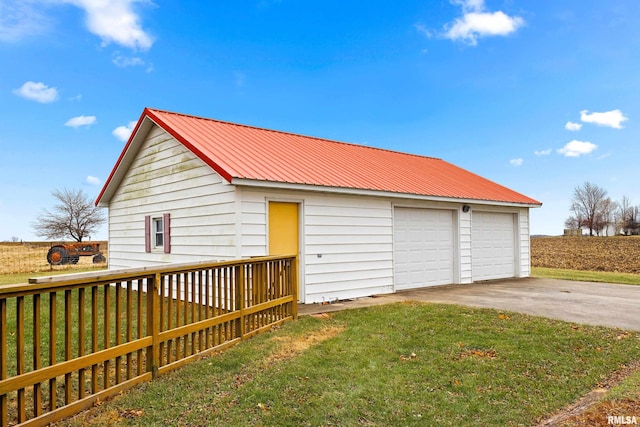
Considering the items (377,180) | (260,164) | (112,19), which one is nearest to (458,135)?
(377,180)

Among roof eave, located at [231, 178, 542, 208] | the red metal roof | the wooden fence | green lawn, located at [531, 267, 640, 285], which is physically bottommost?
green lawn, located at [531, 267, 640, 285]

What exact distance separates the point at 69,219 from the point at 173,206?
1236 inches

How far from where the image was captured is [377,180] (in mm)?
10391

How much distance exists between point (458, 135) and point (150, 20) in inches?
531

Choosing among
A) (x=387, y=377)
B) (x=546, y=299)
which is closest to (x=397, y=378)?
(x=387, y=377)

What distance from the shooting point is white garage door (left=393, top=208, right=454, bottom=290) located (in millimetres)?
10602

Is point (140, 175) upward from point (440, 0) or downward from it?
downward

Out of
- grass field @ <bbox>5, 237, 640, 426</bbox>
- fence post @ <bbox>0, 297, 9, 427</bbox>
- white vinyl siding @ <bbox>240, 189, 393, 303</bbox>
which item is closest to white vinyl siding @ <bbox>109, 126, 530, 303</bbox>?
white vinyl siding @ <bbox>240, 189, 393, 303</bbox>

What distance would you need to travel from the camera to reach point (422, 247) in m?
11.2

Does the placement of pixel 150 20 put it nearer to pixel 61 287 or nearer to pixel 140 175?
pixel 140 175

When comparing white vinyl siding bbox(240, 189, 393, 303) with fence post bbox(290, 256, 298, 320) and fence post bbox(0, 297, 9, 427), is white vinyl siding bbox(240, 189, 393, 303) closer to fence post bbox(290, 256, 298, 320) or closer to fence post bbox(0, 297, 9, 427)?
fence post bbox(290, 256, 298, 320)

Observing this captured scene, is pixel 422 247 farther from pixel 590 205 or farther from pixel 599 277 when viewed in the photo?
pixel 590 205

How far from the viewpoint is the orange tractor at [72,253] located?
77.2ft

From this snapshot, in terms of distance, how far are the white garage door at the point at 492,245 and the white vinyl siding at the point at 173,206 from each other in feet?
26.5
